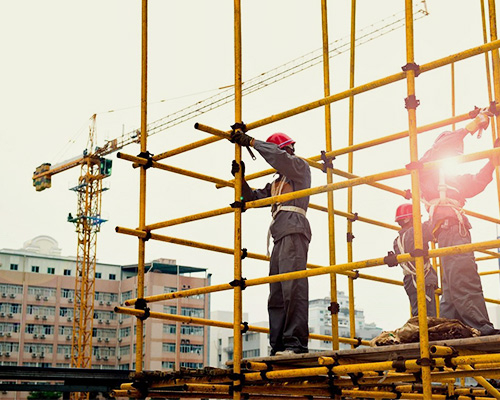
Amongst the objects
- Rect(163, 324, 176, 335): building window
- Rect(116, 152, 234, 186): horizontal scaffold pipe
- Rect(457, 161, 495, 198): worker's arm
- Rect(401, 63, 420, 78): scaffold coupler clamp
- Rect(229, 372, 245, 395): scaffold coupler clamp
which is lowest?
Rect(229, 372, 245, 395): scaffold coupler clamp

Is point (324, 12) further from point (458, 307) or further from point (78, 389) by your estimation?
point (78, 389)

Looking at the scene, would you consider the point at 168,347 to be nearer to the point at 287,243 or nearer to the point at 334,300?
the point at 334,300

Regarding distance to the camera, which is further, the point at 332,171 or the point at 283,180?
the point at 332,171

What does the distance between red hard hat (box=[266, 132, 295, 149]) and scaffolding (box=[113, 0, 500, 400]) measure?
1.57ft

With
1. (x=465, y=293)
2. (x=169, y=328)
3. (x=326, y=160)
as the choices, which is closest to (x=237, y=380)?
(x=465, y=293)

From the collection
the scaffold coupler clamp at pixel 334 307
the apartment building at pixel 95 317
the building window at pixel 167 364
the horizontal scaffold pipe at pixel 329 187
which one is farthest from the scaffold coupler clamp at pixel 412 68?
the building window at pixel 167 364

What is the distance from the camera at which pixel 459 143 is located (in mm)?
6391

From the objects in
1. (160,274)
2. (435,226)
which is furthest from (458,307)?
(160,274)

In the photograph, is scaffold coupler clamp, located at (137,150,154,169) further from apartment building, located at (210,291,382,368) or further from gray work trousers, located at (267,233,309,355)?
apartment building, located at (210,291,382,368)

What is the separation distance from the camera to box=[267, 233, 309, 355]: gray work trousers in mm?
6121

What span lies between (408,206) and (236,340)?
3317mm

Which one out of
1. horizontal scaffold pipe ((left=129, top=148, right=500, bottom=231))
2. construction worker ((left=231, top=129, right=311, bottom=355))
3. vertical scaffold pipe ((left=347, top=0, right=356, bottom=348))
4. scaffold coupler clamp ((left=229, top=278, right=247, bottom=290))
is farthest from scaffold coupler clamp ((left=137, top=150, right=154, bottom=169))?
vertical scaffold pipe ((left=347, top=0, right=356, bottom=348))

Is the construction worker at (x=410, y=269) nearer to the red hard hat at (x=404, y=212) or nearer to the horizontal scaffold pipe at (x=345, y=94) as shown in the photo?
the red hard hat at (x=404, y=212)

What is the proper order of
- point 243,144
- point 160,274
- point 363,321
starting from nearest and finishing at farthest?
point 243,144
point 160,274
point 363,321
